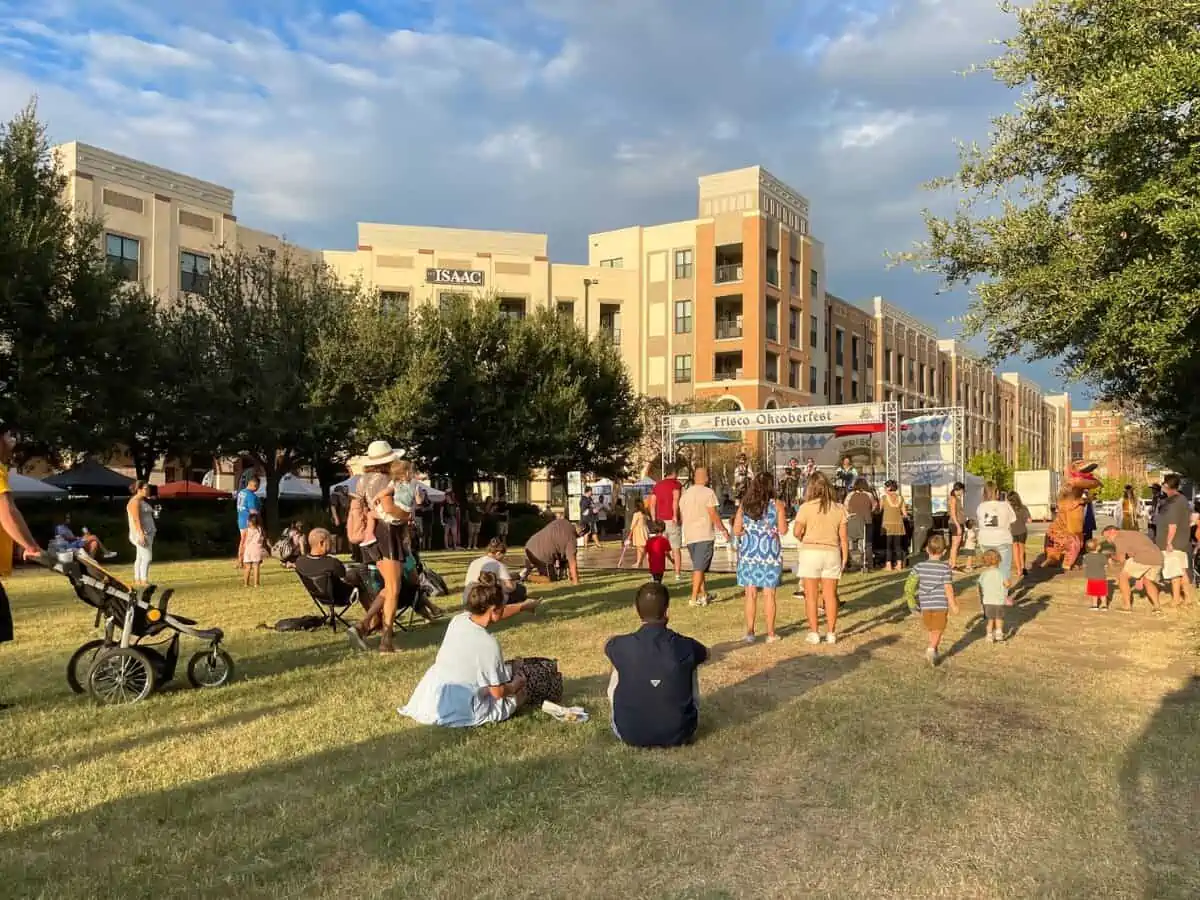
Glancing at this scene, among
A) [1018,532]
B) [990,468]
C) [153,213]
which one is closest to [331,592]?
[1018,532]

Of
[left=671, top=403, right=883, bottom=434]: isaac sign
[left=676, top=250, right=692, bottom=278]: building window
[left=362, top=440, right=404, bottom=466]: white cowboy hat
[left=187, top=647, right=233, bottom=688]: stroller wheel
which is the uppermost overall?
[left=676, top=250, right=692, bottom=278]: building window

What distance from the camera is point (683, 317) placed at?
52594 millimetres

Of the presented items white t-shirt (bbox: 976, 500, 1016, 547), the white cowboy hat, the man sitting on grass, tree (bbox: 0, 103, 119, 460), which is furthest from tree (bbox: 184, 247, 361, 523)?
the man sitting on grass

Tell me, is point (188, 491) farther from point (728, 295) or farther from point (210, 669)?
point (728, 295)

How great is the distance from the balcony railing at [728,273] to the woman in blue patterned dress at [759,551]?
142ft

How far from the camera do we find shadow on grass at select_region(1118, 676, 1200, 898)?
144 inches

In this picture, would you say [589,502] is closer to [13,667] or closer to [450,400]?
[450,400]

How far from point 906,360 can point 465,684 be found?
70491 mm

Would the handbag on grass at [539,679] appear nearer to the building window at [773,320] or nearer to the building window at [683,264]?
the building window at [773,320]

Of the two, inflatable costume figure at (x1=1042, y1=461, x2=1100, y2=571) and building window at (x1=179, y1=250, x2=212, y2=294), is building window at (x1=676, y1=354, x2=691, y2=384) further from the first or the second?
inflatable costume figure at (x1=1042, y1=461, x2=1100, y2=571)

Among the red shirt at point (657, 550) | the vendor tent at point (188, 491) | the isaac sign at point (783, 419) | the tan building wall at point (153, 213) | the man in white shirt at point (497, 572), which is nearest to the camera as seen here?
the man in white shirt at point (497, 572)

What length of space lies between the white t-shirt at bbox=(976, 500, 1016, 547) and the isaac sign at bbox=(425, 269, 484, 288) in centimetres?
4332

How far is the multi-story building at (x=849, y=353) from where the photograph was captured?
6031 centimetres

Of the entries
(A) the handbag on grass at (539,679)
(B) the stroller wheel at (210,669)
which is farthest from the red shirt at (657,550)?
(B) the stroller wheel at (210,669)
